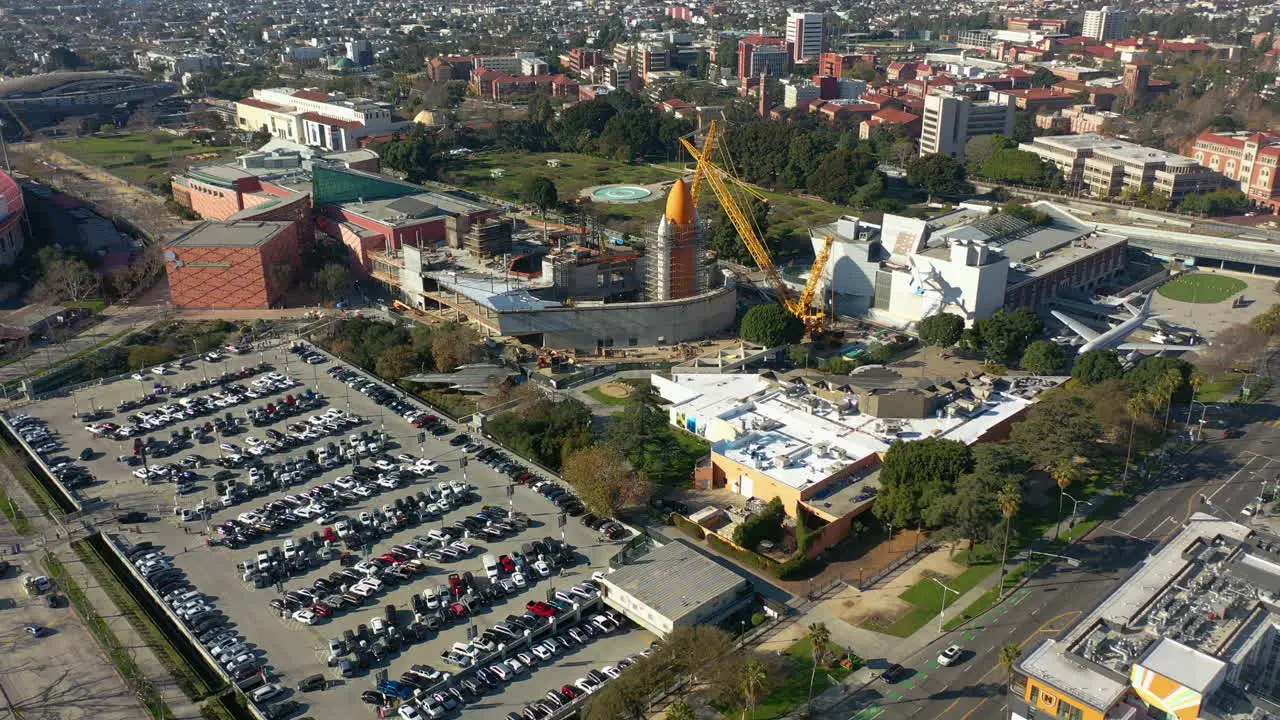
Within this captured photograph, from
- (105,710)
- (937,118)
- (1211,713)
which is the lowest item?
(105,710)

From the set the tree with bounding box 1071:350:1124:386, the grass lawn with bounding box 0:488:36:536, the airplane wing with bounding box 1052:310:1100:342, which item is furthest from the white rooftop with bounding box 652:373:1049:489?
the grass lawn with bounding box 0:488:36:536

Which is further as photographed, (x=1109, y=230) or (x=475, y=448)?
(x=1109, y=230)

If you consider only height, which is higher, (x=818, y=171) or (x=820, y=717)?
(x=818, y=171)

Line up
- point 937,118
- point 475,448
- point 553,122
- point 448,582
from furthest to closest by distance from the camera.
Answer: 1. point 553,122
2. point 937,118
3. point 475,448
4. point 448,582

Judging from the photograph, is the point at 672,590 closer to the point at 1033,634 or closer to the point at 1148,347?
the point at 1033,634

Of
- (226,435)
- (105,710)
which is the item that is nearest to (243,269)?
(226,435)

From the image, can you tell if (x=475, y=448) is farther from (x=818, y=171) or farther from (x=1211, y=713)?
(x=818, y=171)

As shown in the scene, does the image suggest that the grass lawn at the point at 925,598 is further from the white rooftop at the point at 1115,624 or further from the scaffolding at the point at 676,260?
the scaffolding at the point at 676,260

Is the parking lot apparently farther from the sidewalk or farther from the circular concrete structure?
the circular concrete structure
